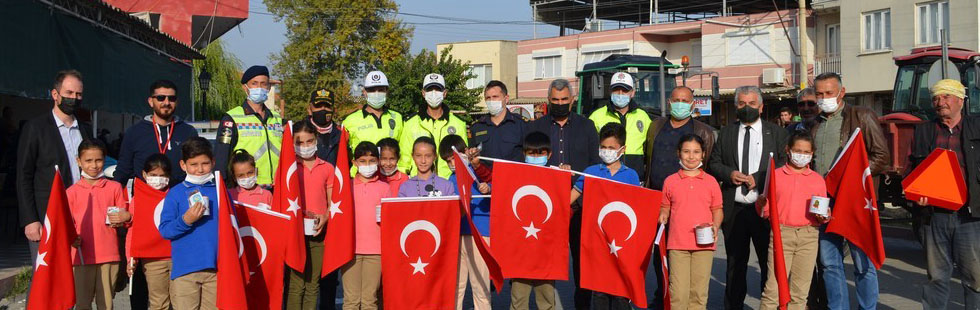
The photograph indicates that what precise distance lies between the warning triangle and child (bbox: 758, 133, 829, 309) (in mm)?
647

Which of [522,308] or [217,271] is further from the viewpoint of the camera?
[522,308]

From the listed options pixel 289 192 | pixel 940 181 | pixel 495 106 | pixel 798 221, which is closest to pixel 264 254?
pixel 289 192

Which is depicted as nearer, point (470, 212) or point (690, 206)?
point (690, 206)

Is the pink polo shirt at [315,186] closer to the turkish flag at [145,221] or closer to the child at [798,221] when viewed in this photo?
the turkish flag at [145,221]

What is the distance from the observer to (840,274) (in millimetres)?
7379

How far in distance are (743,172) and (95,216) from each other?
490cm

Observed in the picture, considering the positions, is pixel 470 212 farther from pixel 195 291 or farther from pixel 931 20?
pixel 931 20

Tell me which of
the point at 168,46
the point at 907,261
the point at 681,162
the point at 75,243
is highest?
the point at 168,46

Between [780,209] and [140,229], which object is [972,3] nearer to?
[780,209]

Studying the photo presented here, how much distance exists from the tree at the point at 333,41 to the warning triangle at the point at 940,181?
139 ft

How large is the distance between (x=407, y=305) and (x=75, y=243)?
2.34 meters

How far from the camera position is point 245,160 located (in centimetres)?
700

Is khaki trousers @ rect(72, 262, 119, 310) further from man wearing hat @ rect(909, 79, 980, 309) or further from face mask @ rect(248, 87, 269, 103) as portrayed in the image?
man wearing hat @ rect(909, 79, 980, 309)

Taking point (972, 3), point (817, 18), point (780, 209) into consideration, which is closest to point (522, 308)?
point (780, 209)
